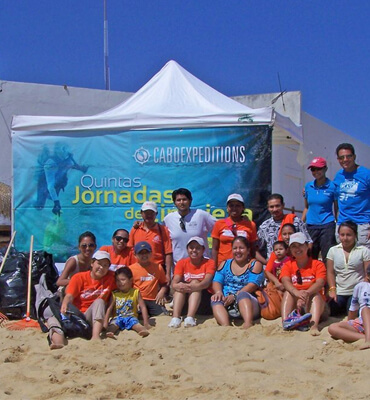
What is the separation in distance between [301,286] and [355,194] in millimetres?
1174

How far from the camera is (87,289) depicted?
534cm

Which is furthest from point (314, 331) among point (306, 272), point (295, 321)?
point (306, 272)

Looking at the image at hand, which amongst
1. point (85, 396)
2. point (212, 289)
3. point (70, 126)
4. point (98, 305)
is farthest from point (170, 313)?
point (70, 126)

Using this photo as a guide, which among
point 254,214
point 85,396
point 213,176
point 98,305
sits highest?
point 213,176

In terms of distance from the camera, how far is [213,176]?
7.02m

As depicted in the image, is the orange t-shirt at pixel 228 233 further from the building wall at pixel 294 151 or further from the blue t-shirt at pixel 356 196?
the building wall at pixel 294 151

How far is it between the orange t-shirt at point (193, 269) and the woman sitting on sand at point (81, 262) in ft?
2.96

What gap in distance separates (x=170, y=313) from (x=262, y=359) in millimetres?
1647

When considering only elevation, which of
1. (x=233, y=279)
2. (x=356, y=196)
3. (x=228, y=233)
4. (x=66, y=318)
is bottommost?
(x=66, y=318)

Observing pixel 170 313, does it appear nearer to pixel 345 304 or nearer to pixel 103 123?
pixel 345 304

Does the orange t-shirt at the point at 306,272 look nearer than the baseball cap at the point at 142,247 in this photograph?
Yes

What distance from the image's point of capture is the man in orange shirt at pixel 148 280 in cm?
566

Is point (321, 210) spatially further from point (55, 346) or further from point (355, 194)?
point (55, 346)

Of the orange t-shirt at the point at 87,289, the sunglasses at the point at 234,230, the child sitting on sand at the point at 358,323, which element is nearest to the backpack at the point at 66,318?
the orange t-shirt at the point at 87,289
